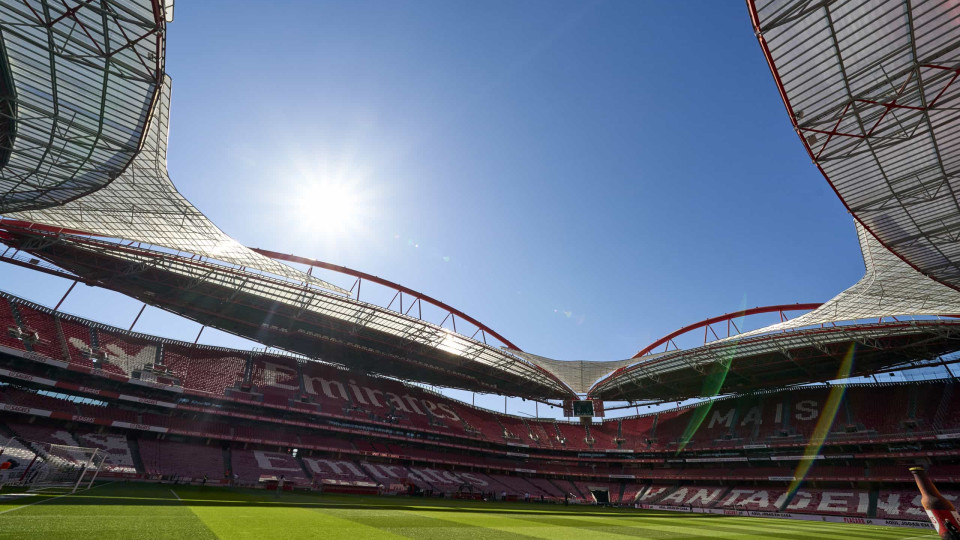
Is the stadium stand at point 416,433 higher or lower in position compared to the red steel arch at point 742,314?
lower

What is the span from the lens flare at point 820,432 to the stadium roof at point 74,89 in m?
57.4

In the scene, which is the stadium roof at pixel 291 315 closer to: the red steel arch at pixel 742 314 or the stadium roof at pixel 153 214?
the stadium roof at pixel 153 214

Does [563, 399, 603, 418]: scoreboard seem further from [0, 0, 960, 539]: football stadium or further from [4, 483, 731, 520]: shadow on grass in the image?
[4, 483, 731, 520]: shadow on grass

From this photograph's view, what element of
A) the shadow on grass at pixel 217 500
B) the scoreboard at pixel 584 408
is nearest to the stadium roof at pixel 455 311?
the scoreboard at pixel 584 408

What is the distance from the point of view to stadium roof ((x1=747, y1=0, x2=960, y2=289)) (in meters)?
13.8

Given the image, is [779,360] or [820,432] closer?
[820,432]

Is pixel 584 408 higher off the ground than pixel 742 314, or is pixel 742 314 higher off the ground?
pixel 742 314

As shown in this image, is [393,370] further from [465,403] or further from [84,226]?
[84,226]

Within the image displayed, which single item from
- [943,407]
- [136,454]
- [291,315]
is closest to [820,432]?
[943,407]

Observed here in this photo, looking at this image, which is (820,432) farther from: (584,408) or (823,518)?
(584,408)

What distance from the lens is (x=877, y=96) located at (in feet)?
50.9

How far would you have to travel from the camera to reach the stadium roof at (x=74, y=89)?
47.7ft

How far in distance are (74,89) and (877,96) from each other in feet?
101

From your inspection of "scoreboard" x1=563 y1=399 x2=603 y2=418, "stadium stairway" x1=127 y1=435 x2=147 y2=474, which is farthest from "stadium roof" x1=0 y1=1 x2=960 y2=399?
"stadium stairway" x1=127 y1=435 x2=147 y2=474
